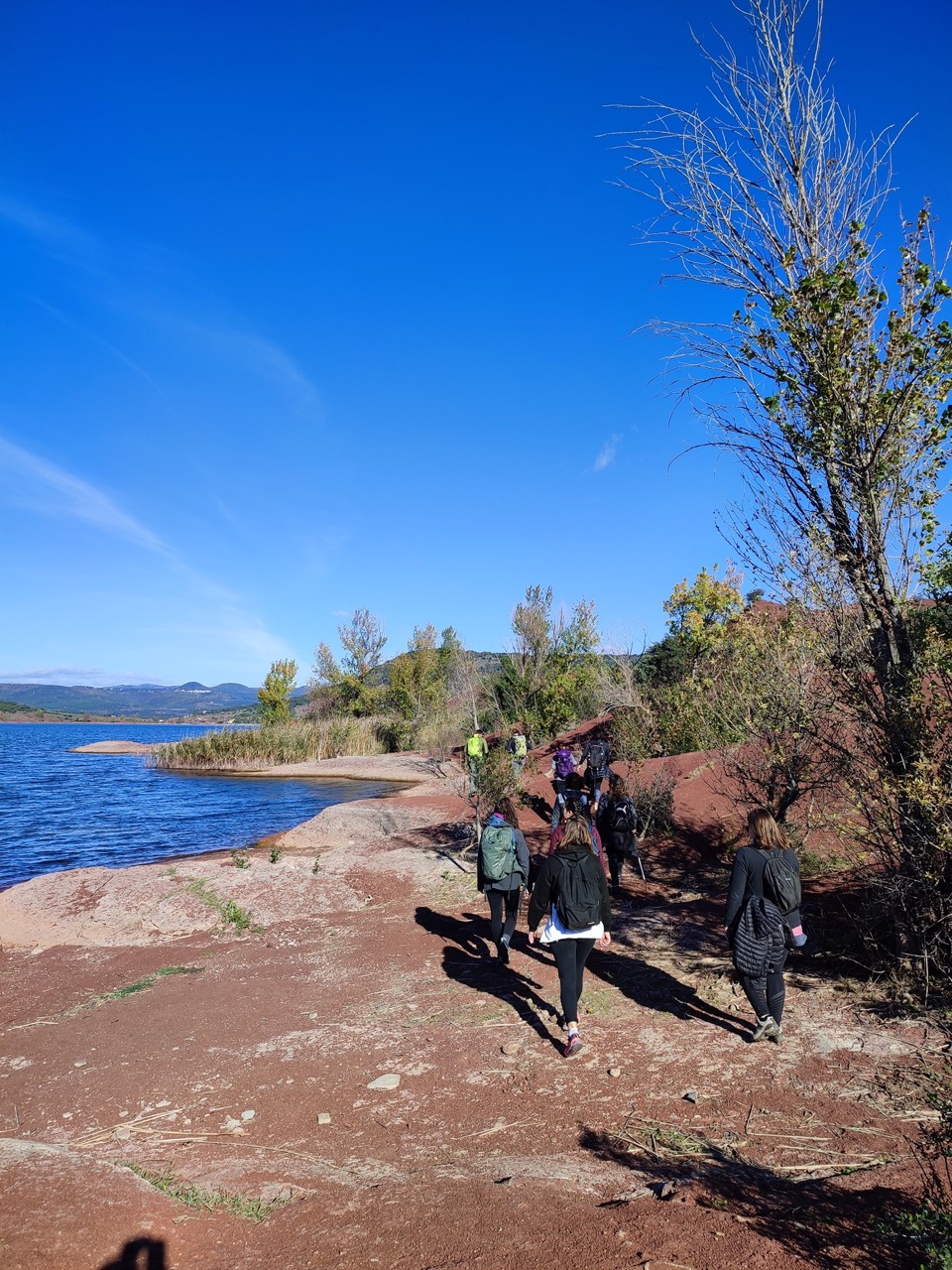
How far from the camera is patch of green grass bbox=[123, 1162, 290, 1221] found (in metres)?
3.75

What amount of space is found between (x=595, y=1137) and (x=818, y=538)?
4.82 metres

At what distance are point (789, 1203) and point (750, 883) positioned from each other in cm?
259

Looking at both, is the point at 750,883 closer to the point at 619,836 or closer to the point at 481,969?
the point at 481,969

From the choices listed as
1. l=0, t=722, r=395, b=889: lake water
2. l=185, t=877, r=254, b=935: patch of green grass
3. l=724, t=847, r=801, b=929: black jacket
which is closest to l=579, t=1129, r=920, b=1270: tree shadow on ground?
l=724, t=847, r=801, b=929: black jacket

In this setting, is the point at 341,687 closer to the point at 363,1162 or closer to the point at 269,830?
the point at 269,830

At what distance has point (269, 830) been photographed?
2177 cm

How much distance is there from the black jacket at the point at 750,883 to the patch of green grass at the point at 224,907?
22.9ft

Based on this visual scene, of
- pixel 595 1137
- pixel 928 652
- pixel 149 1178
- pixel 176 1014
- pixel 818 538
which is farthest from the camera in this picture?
pixel 176 1014

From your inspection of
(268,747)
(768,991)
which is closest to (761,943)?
(768,991)

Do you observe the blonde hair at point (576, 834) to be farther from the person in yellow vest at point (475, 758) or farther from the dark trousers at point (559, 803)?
the person in yellow vest at point (475, 758)

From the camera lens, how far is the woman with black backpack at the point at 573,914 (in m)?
5.82

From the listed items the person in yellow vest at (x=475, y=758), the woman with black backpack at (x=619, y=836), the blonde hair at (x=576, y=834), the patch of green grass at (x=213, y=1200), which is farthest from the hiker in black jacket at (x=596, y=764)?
the patch of green grass at (x=213, y=1200)

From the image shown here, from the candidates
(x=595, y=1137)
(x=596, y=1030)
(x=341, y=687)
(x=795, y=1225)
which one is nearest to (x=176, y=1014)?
(x=596, y=1030)

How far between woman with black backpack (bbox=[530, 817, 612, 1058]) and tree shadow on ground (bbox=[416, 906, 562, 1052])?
49 centimetres
